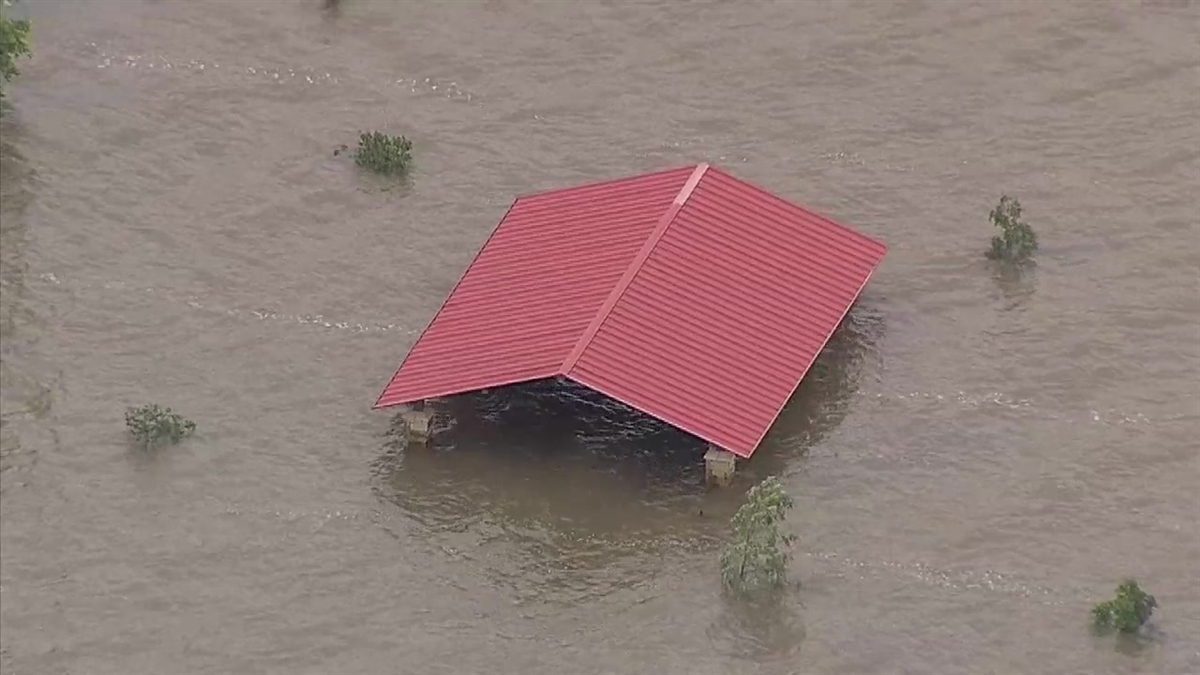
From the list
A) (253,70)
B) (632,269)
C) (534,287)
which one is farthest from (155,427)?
(253,70)

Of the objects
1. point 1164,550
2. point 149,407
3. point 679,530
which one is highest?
point 1164,550

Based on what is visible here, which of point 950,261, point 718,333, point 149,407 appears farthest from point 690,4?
point 149,407

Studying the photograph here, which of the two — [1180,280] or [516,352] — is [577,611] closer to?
[516,352]

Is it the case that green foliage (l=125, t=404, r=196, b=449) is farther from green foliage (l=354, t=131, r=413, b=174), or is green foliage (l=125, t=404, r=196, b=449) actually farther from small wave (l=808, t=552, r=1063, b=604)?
small wave (l=808, t=552, r=1063, b=604)

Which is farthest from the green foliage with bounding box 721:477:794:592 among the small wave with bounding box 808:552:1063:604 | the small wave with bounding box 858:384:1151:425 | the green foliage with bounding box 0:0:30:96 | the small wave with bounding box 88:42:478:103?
the green foliage with bounding box 0:0:30:96

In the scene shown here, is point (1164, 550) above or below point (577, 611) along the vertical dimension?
above

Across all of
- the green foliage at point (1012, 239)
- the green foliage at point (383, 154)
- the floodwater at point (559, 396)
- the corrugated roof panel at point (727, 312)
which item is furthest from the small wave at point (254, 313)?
the green foliage at point (1012, 239)
